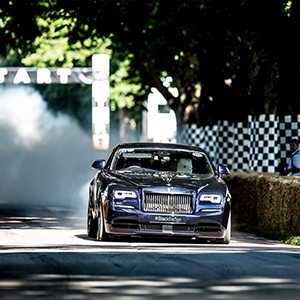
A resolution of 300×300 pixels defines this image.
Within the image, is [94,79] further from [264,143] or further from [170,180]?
[170,180]

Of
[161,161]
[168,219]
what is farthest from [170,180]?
[161,161]

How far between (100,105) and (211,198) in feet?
42.5

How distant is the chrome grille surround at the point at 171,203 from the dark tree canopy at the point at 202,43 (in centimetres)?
710

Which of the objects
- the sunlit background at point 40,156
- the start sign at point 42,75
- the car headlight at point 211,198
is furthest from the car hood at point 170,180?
the start sign at point 42,75

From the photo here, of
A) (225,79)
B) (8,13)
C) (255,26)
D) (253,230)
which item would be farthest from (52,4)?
(253,230)

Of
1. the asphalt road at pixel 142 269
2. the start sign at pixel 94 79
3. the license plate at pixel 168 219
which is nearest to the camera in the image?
the asphalt road at pixel 142 269

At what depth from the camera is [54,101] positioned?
50125 mm

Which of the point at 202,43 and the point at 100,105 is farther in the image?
the point at 100,105

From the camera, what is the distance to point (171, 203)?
11195 millimetres

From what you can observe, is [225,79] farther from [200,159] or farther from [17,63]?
[17,63]

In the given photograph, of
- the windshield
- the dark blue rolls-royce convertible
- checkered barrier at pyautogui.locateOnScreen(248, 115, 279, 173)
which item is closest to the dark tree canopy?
checkered barrier at pyautogui.locateOnScreen(248, 115, 279, 173)

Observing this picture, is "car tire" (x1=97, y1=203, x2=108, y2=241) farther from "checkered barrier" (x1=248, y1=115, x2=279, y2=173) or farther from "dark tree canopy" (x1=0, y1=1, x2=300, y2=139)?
"checkered barrier" (x1=248, y1=115, x2=279, y2=173)

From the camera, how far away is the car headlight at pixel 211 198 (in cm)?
1123

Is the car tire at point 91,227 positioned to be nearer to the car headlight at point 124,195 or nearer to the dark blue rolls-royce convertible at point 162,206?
the dark blue rolls-royce convertible at point 162,206
